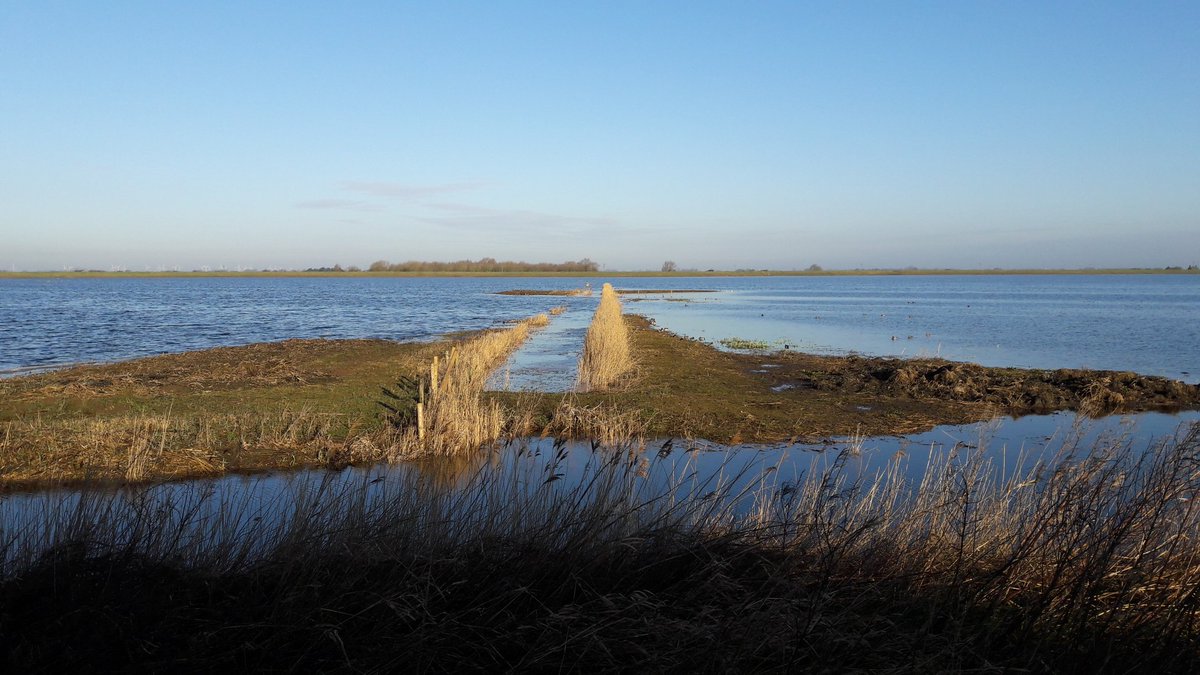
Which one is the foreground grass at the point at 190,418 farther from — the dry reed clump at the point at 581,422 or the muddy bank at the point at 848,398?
the muddy bank at the point at 848,398

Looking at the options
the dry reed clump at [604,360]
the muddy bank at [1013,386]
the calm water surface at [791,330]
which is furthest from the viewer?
the calm water surface at [791,330]

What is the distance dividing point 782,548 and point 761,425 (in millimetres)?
9633

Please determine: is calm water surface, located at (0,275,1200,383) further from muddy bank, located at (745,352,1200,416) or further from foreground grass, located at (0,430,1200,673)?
foreground grass, located at (0,430,1200,673)

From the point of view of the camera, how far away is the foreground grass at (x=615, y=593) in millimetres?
3691

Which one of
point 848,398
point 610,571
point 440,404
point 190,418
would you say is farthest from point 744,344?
point 610,571

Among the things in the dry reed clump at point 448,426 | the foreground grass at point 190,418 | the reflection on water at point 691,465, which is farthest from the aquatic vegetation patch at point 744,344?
the dry reed clump at point 448,426

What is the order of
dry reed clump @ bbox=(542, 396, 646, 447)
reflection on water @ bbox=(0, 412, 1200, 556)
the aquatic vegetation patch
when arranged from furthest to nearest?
1. the aquatic vegetation patch
2. dry reed clump @ bbox=(542, 396, 646, 447)
3. reflection on water @ bbox=(0, 412, 1200, 556)

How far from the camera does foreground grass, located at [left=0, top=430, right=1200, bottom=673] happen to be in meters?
3.69

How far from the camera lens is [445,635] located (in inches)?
154

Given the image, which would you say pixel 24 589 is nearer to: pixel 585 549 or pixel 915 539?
pixel 585 549

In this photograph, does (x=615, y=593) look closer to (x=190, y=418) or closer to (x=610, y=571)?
(x=610, y=571)

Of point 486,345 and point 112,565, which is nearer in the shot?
point 112,565

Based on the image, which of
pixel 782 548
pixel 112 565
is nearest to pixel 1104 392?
pixel 782 548

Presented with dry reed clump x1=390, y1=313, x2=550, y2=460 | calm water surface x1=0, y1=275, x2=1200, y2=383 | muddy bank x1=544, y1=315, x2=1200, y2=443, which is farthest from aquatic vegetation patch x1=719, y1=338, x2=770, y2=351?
dry reed clump x1=390, y1=313, x2=550, y2=460
